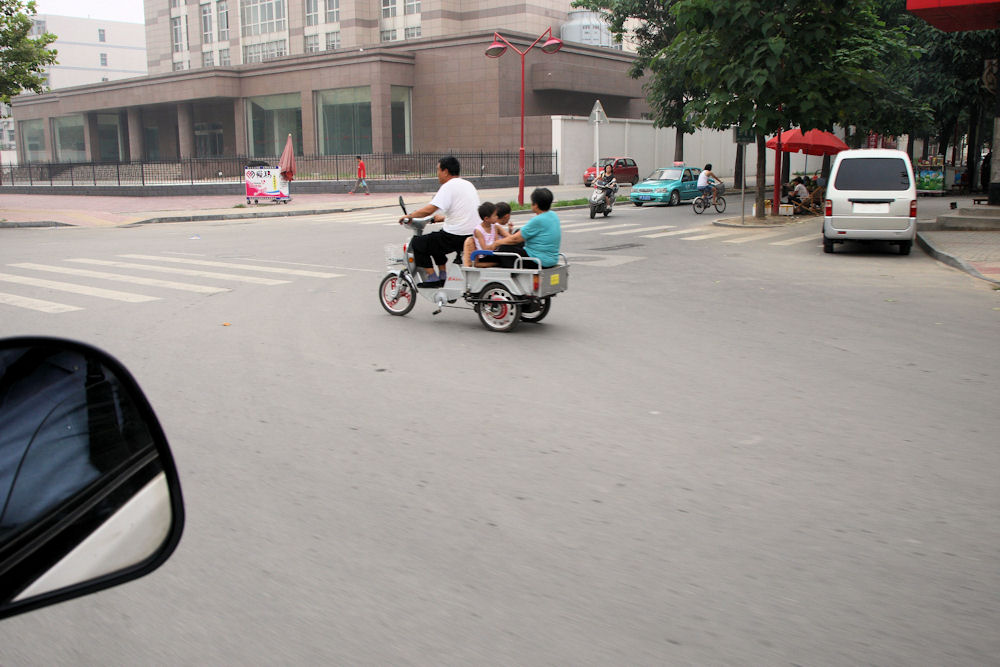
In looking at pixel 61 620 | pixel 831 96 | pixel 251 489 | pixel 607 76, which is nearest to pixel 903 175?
pixel 831 96

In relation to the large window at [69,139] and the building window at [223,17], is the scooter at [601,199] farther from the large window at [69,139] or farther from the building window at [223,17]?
the large window at [69,139]

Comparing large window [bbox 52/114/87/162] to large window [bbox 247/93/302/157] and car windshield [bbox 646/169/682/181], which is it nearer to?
large window [bbox 247/93/302/157]

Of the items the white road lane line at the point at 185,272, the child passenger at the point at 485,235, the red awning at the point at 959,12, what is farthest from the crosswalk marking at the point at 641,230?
the child passenger at the point at 485,235

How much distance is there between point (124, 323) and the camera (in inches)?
363

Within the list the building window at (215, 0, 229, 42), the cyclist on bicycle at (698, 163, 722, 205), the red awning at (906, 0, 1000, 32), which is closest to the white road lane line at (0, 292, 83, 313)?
the red awning at (906, 0, 1000, 32)

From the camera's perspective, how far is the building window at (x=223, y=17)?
233 ft

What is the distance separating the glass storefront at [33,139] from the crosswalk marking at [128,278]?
67090mm

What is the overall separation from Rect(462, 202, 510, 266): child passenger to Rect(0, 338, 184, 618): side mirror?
7.70 metres

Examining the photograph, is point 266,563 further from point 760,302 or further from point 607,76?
point 607,76

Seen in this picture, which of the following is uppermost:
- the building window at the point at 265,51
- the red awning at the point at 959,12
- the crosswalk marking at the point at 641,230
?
the building window at the point at 265,51

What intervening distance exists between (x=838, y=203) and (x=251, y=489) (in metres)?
14.5

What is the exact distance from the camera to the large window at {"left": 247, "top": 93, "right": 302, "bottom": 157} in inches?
2185

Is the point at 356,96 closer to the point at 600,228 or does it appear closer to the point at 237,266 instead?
the point at 600,228

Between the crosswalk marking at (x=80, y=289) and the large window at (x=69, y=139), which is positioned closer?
the crosswalk marking at (x=80, y=289)
